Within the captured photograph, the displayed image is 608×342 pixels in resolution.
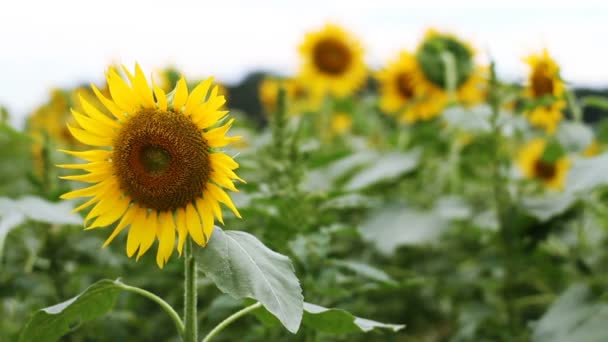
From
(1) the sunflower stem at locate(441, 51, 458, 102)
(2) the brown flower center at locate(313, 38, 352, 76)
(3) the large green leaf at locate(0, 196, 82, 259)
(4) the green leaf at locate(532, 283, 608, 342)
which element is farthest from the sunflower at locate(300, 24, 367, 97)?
(3) the large green leaf at locate(0, 196, 82, 259)

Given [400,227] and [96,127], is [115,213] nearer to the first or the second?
[96,127]

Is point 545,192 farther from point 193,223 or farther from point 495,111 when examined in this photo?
point 193,223

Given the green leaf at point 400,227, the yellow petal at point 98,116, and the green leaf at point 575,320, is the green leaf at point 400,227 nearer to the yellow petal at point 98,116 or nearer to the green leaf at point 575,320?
the green leaf at point 575,320

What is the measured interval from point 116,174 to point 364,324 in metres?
0.42

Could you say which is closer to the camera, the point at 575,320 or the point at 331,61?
the point at 575,320

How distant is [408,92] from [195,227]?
2.04 m

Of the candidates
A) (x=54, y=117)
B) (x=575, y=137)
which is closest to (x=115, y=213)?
(x=575, y=137)

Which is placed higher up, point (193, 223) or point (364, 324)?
point (193, 223)

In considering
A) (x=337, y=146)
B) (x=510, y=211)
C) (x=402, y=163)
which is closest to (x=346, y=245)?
(x=402, y=163)

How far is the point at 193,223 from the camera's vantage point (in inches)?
40.7

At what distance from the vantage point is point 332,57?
3422 mm

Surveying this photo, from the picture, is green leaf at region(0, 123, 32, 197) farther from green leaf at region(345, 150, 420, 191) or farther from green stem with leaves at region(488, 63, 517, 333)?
green stem with leaves at region(488, 63, 517, 333)

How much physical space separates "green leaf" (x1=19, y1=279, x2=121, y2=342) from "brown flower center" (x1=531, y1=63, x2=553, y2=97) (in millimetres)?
1428

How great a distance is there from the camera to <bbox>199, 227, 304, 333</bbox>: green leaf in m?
0.95
